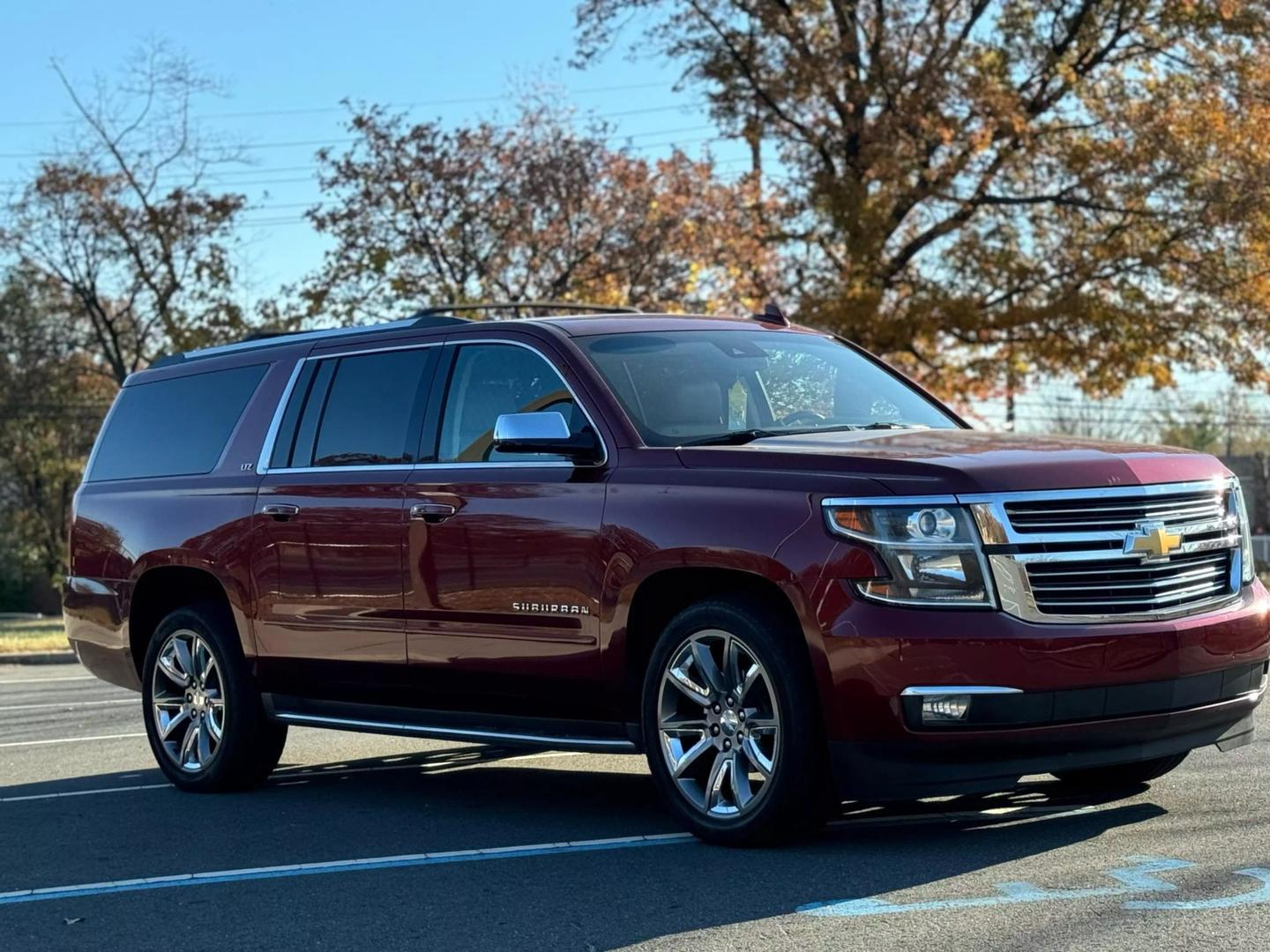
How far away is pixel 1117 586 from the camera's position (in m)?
5.84

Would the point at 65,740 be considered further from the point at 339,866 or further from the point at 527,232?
the point at 527,232

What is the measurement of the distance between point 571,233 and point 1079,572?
23.5 m

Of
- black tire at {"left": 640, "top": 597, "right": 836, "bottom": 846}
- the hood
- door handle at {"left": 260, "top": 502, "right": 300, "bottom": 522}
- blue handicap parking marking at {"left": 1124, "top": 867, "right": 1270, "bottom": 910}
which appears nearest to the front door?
black tire at {"left": 640, "top": 597, "right": 836, "bottom": 846}

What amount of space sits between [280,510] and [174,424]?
1.42 meters

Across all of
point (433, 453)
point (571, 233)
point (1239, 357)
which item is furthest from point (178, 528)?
point (1239, 357)

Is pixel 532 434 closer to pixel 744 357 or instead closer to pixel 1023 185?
pixel 744 357

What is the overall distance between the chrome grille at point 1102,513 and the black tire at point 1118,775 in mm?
1156

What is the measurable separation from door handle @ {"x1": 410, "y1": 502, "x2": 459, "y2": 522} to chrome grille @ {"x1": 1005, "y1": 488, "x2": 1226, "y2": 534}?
2413mm

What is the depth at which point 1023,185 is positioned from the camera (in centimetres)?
2802

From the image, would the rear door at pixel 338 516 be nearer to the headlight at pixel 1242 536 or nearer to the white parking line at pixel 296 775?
the white parking line at pixel 296 775

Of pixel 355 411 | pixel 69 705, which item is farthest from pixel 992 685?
pixel 69 705

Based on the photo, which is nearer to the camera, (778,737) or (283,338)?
(778,737)

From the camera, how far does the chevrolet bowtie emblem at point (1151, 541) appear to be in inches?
232

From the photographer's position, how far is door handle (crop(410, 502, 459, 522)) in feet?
23.4
